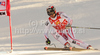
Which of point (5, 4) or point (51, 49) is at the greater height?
point (5, 4)

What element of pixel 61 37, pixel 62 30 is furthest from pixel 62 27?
pixel 61 37

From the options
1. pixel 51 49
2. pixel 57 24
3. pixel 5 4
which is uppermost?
pixel 5 4

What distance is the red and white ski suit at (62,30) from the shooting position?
25.0 feet

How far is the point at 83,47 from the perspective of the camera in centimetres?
774

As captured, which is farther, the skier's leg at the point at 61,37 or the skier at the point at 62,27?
the skier's leg at the point at 61,37

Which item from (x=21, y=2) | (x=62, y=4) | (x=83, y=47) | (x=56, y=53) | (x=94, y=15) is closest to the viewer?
(x=56, y=53)

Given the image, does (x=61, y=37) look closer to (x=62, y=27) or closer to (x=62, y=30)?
(x=62, y=30)

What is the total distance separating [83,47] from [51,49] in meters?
1.13

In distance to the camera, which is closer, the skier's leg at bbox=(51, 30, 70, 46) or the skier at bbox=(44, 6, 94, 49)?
the skier at bbox=(44, 6, 94, 49)

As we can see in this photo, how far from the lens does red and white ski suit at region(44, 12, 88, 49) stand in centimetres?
763

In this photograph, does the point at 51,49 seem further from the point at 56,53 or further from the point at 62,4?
the point at 62,4

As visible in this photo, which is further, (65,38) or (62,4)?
(62,4)

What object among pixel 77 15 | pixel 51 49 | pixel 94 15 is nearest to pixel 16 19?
pixel 77 15

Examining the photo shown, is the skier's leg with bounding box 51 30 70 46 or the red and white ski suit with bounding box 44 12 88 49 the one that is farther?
the skier's leg with bounding box 51 30 70 46
